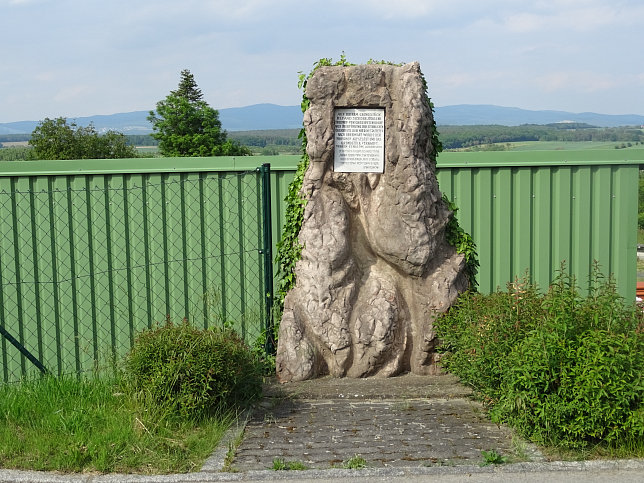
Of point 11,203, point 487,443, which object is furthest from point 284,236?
point 11,203

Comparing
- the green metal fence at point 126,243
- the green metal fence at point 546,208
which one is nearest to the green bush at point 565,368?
the green metal fence at point 546,208

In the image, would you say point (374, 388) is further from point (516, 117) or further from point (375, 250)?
point (516, 117)

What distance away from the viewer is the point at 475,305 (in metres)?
6.87

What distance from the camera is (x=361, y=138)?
7.37m

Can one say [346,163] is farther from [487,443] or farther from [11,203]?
[11,203]

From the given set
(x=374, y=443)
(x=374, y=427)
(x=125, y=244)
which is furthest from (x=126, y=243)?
(x=374, y=443)

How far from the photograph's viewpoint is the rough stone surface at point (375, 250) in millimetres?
7293

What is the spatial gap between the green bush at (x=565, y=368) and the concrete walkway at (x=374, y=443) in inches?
9.6

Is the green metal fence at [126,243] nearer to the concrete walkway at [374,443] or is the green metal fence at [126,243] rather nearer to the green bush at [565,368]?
the concrete walkway at [374,443]

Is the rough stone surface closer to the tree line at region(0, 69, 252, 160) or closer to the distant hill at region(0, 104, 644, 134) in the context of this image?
the distant hill at region(0, 104, 644, 134)

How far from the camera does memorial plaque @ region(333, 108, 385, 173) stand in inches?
291

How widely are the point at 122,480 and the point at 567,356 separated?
320 cm

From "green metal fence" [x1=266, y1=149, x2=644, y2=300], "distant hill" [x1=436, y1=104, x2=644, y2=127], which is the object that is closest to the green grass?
"green metal fence" [x1=266, y1=149, x2=644, y2=300]

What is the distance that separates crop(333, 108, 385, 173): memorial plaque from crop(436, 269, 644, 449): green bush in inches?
78.2
